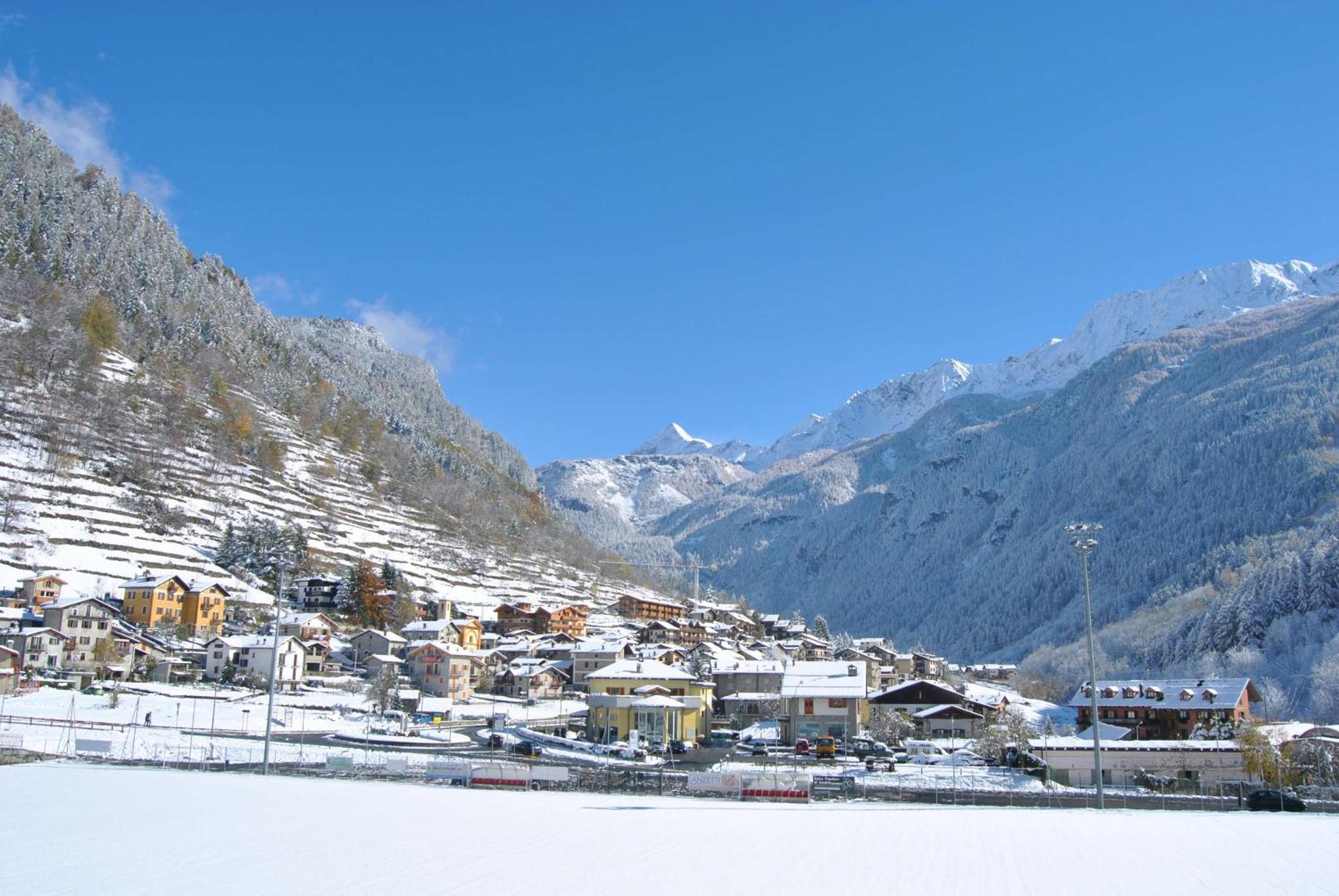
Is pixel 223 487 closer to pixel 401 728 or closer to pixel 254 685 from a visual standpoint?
pixel 254 685

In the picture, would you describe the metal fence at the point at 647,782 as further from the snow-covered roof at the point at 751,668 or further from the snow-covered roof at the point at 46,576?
the snow-covered roof at the point at 751,668

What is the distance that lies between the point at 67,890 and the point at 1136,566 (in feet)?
614

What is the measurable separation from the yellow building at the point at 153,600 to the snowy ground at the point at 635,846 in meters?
47.1

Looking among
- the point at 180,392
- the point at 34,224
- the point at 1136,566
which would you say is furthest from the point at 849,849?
the point at 1136,566

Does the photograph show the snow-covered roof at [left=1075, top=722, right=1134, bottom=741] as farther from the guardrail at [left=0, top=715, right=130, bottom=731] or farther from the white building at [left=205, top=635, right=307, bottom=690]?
the guardrail at [left=0, top=715, right=130, bottom=731]

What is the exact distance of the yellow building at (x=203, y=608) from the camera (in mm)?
77062

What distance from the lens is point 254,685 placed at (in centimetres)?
6669

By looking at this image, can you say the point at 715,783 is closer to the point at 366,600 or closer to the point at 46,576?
the point at 46,576

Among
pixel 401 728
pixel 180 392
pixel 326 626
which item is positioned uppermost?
pixel 180 392

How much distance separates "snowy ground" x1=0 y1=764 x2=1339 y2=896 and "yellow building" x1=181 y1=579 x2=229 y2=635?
48.5 meters

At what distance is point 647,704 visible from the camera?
5731cm

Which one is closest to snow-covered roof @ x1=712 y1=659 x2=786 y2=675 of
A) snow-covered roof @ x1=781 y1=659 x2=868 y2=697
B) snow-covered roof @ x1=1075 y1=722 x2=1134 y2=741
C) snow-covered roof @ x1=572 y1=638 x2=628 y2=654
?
snow-covered roof @ x1=781 y1=659 x2=868 y2=697

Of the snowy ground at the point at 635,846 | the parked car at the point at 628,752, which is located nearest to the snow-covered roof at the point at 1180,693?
the parked car at the point at 628,752

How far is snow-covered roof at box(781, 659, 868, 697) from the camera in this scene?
63562 mm
